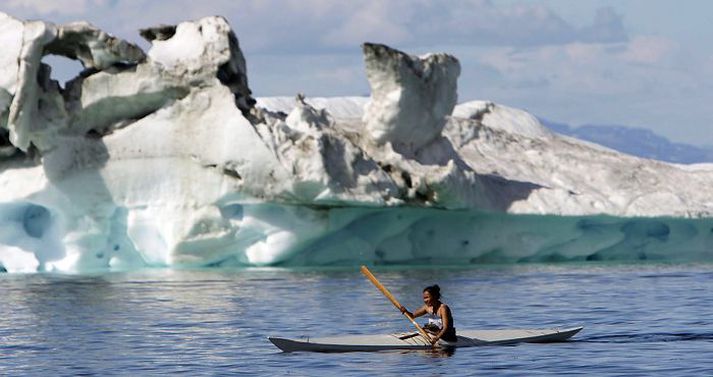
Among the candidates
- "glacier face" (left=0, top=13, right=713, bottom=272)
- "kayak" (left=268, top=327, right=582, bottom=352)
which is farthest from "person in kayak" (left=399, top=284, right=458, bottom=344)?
"glacier face" (left=0, top=13, right=713, bottom=272)

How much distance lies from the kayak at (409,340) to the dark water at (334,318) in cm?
17

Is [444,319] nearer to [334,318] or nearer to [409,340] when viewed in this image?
[409,340]

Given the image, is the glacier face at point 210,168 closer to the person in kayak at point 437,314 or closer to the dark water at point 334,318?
the dark water at point 334,318

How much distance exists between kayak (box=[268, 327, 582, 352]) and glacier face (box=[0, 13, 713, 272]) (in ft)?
46.0

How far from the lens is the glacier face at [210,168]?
3931 centimetres

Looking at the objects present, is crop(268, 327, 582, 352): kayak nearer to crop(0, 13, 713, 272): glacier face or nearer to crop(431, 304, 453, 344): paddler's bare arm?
crop(431, 304, 453, 344): paddler's bare arm

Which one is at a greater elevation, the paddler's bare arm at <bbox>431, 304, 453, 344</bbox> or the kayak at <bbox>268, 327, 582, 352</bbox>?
the paddler's bare arm at <bbox>431, 304, 453, 344</bbox>

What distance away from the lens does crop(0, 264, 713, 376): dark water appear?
22844mm

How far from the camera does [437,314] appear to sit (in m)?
24.3

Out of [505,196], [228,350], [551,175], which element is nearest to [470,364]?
[228,350]

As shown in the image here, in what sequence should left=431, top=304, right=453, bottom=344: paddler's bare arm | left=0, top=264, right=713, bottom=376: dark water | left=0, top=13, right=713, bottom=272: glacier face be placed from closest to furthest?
left=0, top=264, right=713, bottom=376: dark water < left=431, top=304, right=453, bottom=344: paddler's bare arm < left=0, top=13, right=713, bottom=272: glacier face

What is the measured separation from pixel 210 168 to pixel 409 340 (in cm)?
1620

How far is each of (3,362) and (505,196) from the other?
2251cm

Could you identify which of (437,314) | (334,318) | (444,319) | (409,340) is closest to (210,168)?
(334,318)
